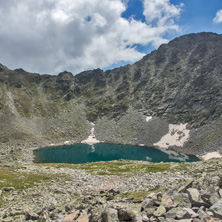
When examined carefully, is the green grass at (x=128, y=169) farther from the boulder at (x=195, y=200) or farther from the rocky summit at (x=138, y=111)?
the boulder at (x=195, y=200)

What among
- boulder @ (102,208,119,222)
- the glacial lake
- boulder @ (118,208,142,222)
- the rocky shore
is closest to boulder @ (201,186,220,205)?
the rocky shore

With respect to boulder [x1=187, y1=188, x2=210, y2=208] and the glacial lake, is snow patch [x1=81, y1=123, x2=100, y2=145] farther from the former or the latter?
boulder [x1=187, y1=188, x2=210, y2=208]

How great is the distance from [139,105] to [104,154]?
247ft

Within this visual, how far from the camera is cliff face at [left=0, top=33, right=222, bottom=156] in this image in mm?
123250

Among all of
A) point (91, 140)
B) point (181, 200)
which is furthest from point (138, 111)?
point (181, 200)

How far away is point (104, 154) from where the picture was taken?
104m

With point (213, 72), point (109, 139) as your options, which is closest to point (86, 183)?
point (109, 139)

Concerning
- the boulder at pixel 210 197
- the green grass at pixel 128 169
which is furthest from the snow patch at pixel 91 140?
the boulder at pixel 210 197

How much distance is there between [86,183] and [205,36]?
689 feet

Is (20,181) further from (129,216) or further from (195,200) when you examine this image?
(195,200)

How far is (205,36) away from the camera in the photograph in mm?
189250

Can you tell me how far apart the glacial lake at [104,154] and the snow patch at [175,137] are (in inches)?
331

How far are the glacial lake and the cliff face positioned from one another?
12.7m

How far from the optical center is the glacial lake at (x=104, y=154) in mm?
90438
